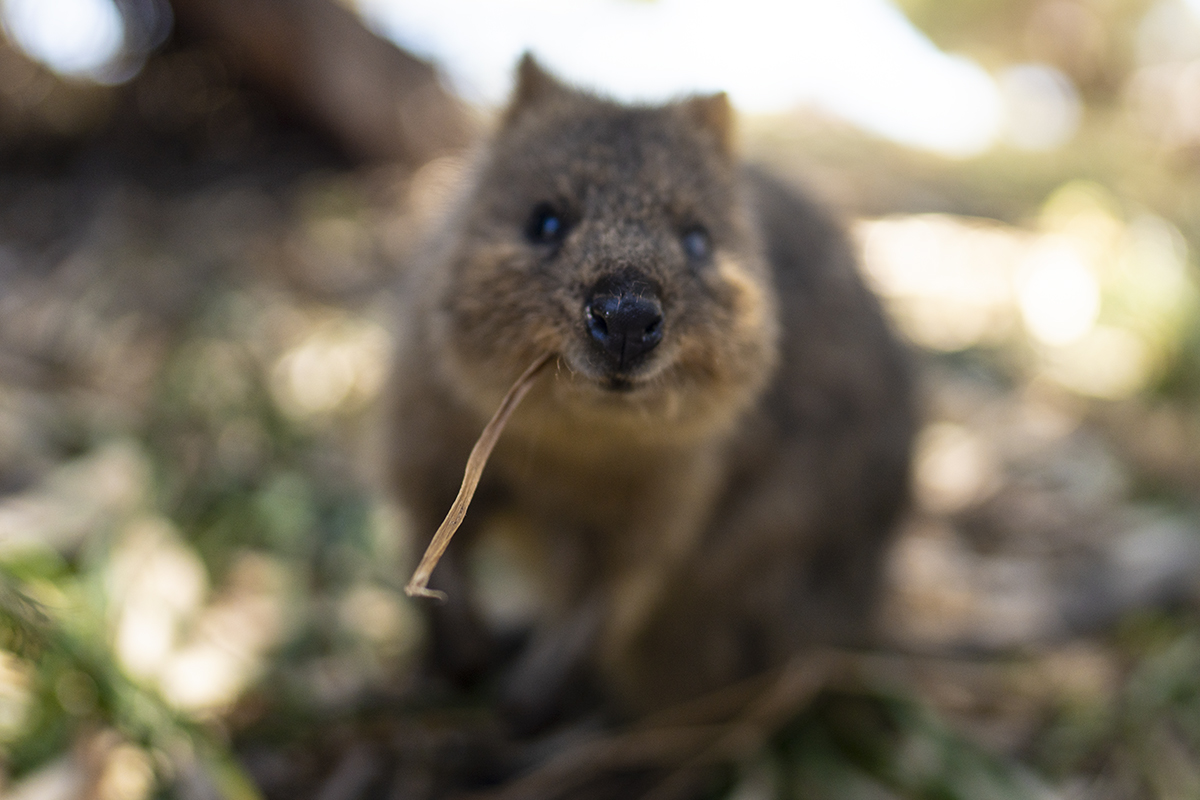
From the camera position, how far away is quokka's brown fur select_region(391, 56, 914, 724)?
237cm

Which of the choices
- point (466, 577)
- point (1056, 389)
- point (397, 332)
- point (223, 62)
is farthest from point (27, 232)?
point (1056, 389)

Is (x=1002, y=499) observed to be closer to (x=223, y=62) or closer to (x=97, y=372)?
(x=97, y=372)

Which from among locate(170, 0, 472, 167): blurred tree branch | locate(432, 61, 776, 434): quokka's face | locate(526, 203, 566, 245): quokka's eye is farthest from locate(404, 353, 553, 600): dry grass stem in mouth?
locate(170, 0, 472, 167): blurred tree branch

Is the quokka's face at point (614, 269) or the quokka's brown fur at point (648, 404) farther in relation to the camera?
the quokka's brown fur at point (648, 404)

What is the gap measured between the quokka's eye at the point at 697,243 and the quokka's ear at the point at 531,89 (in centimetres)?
79

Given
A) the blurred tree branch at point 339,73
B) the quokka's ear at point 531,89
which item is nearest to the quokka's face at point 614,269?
the quokka's ear at point 531,89

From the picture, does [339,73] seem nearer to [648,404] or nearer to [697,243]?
[697,243]

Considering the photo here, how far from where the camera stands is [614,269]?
2.17m

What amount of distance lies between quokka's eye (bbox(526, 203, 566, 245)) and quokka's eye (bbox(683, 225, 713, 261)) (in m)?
0.39

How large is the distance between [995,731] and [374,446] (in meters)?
2.98

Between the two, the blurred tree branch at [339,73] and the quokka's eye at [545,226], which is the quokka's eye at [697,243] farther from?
the blurred tree branch at [339,73]

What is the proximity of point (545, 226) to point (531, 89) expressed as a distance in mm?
841

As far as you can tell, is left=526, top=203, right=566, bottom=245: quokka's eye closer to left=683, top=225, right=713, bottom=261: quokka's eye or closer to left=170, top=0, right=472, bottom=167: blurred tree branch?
left=683, top=225, right=713, bottom=261: quokka's eye

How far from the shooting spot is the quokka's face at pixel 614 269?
85.4 inches
